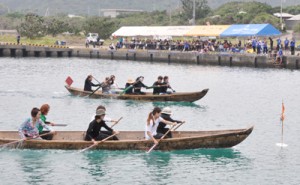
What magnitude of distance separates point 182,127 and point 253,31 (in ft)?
139

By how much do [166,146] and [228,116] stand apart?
12234 mm

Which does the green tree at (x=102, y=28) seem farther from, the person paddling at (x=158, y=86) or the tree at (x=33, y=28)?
the person paddling at (x=158, y=86)

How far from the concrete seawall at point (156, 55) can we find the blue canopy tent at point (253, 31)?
2932 mm

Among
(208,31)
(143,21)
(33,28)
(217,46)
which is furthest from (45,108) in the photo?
(143,21)

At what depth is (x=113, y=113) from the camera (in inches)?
1487

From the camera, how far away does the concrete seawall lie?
69938mm

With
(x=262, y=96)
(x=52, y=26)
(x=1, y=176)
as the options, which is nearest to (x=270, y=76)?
(x=262, y=96)

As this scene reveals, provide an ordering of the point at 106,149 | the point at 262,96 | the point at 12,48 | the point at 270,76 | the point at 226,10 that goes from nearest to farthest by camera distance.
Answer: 1. the point at 106,149
2. the point at 262,96
3. the point at 270,76
4. the point at 12,48
5. the point at 226,10

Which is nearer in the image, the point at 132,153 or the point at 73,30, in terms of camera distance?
the point at 132,153

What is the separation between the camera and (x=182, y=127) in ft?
109

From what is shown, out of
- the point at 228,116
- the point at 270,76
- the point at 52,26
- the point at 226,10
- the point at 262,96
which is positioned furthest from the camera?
the point at 226,10

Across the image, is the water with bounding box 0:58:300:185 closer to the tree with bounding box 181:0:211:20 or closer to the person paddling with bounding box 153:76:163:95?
the person paddling with bounding box 153:76:163:95

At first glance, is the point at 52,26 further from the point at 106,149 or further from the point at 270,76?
the point at 106,149

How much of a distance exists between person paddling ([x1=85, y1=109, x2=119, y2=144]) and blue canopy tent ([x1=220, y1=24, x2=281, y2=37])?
162ft
